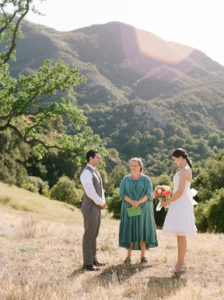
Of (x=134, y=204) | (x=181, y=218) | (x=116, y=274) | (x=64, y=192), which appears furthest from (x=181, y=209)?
(x=64, y=192)

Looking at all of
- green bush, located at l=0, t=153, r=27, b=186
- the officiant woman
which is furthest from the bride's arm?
green bush, located at l=0, t=153, r=27, b=186

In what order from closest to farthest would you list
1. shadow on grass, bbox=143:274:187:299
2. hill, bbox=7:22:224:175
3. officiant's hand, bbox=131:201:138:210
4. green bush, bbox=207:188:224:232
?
shadow on grass, bbox=143:274:187:299 < officiant's hand, bbox=131:201:138:210 < green bush, bbox=207:188:224:232 < hill, bbox=7:22:224:175

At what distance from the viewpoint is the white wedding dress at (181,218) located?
21.4 ft

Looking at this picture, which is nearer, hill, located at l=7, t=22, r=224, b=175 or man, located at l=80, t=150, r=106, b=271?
man, located at l=80, t=150, r=106, b=271

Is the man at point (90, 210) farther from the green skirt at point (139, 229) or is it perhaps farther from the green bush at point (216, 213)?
the green bush at point (216, 213)

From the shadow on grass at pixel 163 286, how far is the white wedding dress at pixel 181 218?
2.83 feet

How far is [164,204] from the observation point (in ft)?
22.5

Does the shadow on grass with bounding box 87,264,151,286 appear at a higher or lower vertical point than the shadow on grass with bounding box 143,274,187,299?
lower

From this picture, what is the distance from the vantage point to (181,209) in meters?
6.61

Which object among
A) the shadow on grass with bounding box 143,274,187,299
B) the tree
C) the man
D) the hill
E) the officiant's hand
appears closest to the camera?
the shadow on grass with bounding box 143,274,187,299

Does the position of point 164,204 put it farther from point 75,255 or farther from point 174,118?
point 174,118

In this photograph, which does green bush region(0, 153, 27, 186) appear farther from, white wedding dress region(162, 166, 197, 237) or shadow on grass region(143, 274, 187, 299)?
shadow on grass region(143, 274, 187, 299)

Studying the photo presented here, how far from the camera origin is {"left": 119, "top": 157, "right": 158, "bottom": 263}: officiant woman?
7414 millimetres

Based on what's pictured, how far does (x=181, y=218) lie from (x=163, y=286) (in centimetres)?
139
